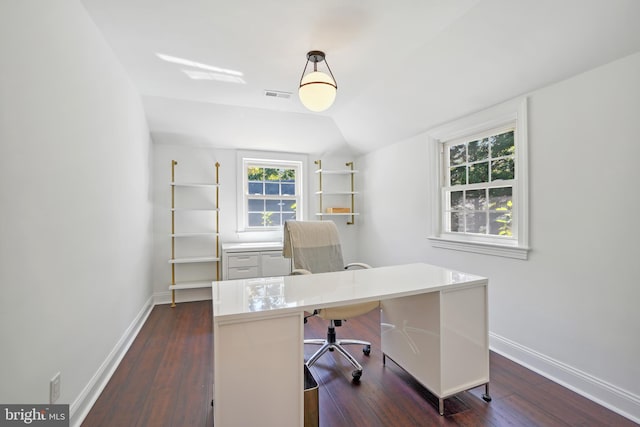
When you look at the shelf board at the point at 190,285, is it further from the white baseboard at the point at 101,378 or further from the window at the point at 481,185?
the window at the point at 481,185

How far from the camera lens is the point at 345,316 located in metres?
1.98

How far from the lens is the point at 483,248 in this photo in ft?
8.24

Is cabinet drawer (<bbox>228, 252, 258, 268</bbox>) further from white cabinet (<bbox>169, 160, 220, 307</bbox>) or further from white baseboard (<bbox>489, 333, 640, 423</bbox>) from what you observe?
white baseboard (<bbox>489, 333, 640, 423</bbox>)

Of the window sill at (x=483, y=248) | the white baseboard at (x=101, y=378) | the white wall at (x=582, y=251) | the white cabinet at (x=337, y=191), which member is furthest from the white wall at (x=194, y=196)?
the white wall at (x=582, y=251)

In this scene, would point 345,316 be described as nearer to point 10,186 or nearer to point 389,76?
point 10,186

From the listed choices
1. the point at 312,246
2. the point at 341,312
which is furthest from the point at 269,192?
the point at 341,312

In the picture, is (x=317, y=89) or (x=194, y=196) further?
(x=194, y=196)

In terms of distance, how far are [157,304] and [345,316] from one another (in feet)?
9.46

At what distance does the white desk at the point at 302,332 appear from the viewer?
1.26 m

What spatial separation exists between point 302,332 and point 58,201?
1.36 metres

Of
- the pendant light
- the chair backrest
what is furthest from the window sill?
the pendant light

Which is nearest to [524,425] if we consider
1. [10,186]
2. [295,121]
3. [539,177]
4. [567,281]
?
[567,281]

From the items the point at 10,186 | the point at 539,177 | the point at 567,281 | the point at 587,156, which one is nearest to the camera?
the point at 10,186

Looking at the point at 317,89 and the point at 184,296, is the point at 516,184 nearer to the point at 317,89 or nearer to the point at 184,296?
the point at 317,89
